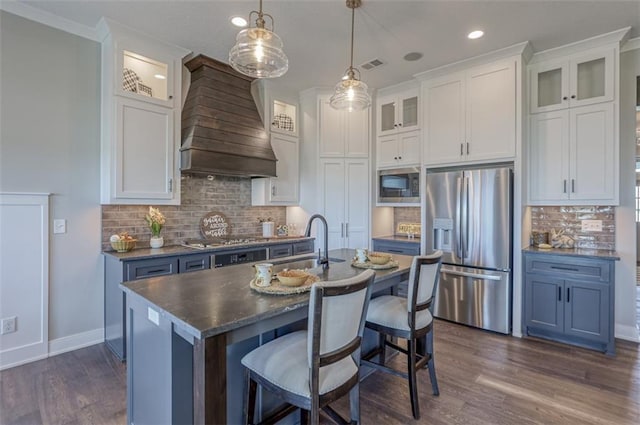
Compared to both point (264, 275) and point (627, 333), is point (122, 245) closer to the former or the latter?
point (264, 275)

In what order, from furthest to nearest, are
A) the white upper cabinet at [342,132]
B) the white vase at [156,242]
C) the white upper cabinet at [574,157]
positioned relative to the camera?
the white upper cabinet at [342,132], the white vase at [156,242], the white upper cabinet at [574,157]

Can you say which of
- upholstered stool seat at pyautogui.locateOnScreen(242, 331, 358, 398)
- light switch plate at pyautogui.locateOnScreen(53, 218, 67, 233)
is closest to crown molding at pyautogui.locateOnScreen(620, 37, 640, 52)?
upholstered stool seat at pyautogui.locateOnScreen(242, 331, 358, 398)

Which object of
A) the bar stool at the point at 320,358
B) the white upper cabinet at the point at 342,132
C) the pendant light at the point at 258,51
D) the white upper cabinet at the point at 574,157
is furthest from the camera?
the white upper cabinet at the point at 342,132

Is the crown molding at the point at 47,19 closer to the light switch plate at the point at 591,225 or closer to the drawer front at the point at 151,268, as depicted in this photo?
the drawer front at the point at 151,268

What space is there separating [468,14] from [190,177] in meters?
3.31

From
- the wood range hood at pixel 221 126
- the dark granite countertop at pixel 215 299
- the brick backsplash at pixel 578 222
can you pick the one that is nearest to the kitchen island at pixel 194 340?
the dark granite countertop at pixel 215 299

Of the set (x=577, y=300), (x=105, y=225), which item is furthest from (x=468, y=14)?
(x=105, y=225)

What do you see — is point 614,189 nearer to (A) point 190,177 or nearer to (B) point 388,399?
(B) point 388,399

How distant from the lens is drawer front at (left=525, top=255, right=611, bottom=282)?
9.60ft

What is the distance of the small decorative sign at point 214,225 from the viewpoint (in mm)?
3914

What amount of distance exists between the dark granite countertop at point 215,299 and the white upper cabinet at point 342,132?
2.68m

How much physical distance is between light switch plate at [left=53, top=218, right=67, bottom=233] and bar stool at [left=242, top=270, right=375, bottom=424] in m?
2.49

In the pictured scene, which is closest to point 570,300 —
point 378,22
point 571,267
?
point 571,267

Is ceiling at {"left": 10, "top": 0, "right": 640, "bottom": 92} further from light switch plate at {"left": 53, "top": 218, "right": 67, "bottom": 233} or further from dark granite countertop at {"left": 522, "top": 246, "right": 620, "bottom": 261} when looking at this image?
dark granite countertop at {"left": 522, "top": 246, "right": 620, "bottom": 261}
